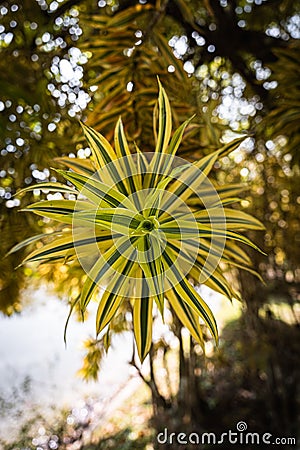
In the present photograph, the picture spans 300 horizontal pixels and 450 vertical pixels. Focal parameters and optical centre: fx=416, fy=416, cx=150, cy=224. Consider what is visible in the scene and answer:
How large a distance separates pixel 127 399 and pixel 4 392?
1.77 ft

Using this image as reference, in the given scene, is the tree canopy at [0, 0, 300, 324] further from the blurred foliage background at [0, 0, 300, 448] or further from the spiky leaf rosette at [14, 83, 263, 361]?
the spiky leaf rosette at [14, 83, 263, 361]

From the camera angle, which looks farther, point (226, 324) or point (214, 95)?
point (226, 324)

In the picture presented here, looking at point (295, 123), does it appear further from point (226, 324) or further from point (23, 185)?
point (226, 324)

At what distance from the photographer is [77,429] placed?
4.65 ft

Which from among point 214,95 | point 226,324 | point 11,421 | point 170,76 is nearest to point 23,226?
point 170,76

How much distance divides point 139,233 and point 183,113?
34 centimetres

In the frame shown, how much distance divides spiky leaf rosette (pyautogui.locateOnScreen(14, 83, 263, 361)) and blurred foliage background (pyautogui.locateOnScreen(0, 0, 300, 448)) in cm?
11

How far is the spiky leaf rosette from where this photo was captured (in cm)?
29

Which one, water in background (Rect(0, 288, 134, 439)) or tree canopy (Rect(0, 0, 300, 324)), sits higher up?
tree canopy (Rect(0, 0, 300, 324))

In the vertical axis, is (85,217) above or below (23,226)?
below

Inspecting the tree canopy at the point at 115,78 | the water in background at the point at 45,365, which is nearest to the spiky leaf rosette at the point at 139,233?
the tree canopy at the point at 115,78

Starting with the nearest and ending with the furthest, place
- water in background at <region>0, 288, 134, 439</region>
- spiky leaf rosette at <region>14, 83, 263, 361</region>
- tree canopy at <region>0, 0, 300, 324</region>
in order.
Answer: spiky leaf rosette at <region>14, 83, 263, 361</region>, tree canopy at <region>0, 0, 300, 324</region>, water in background at <region>0, 288, 134, 439</region>

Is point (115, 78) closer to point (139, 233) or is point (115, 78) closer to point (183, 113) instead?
point (183, 113)

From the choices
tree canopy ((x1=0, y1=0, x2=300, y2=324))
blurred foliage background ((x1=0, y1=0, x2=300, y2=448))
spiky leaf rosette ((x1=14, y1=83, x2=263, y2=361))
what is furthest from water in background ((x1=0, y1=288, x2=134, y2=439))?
spiky leaf rosette ((x1=14, y1=83, x2=263, y2=361))
